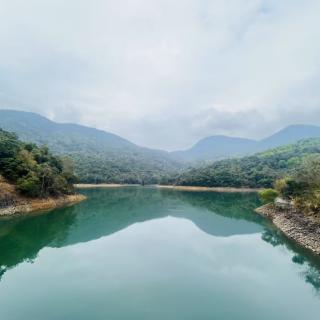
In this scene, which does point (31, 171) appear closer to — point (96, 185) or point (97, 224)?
point (97, 224)

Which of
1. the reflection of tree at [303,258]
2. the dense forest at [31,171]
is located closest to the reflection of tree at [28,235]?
the dense forest at [31,171]

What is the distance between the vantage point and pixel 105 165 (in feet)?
356

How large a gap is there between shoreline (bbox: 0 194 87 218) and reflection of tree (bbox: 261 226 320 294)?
26055 millimetres

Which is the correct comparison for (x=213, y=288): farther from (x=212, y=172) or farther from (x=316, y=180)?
(x=212, y=172)

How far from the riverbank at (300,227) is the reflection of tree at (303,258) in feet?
1.79

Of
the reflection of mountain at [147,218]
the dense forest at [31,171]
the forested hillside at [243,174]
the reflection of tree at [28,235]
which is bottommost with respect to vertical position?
the reflection of tree at [28,235]

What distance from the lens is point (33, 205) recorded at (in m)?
40.8

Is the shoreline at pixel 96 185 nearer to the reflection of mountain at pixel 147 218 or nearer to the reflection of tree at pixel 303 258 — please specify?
the reflection of mountain at pixel 147 218

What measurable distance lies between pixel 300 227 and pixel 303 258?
7368 mm

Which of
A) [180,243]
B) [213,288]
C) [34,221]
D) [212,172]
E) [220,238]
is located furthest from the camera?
[212,172]

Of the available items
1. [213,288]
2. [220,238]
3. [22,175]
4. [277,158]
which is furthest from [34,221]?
[277,158]

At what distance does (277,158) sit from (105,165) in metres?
55.0

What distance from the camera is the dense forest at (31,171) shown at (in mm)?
40781

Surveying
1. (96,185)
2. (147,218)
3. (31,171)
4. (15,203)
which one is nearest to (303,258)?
(147,218)
